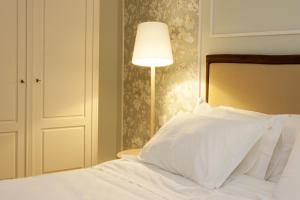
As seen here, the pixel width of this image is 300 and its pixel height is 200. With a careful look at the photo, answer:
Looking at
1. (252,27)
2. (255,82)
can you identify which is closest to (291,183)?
(255,82)

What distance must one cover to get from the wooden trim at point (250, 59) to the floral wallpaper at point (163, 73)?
7.2 inches

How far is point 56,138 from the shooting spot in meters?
2.98

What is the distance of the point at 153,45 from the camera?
2625mm

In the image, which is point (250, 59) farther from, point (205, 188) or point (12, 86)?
point (12, 86)

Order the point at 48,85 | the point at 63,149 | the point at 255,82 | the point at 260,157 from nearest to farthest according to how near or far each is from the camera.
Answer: the point at 260,157 → the point at 255,82 → the point at 48,85 → the point at 63,149

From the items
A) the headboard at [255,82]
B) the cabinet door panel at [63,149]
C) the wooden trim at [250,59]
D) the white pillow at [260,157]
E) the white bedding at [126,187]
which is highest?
the wooden trim at [250,59]

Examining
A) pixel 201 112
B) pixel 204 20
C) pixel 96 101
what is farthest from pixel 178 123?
pixel 96 101

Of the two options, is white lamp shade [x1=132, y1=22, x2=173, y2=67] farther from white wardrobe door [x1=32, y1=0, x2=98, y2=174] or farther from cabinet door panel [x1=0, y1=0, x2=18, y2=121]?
cabinet door panel [x1=0, y1=0, x2=18, y2=121]

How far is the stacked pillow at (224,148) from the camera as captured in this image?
5.62 feet

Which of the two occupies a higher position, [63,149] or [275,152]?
[275,152]

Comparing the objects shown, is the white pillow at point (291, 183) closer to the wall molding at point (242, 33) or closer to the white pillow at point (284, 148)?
the white pillow at point (284, 148)

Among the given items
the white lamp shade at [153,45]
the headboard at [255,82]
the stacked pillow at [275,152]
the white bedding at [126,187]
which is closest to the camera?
the white bedding at [126,187]

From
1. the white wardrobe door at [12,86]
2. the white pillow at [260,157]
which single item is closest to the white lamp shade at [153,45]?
the white wardrobe door at [12,86]

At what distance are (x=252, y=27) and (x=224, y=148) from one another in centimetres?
101
